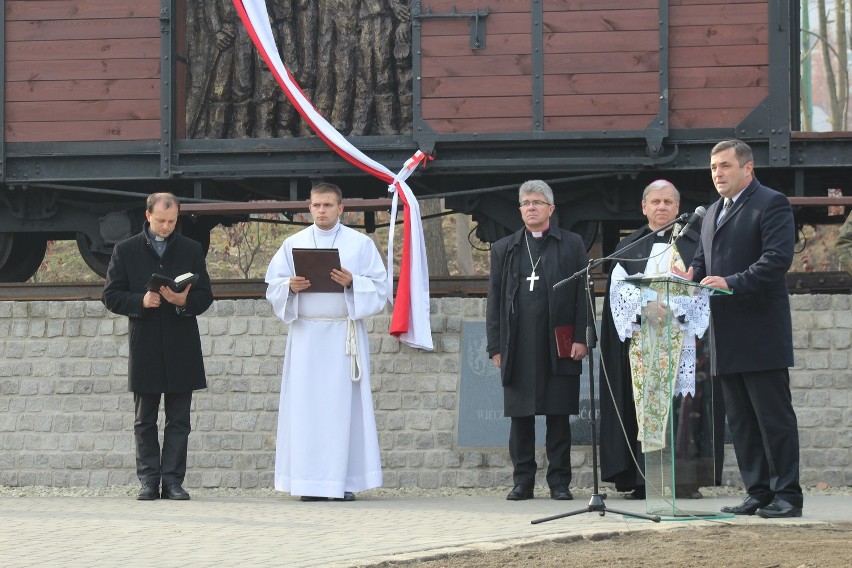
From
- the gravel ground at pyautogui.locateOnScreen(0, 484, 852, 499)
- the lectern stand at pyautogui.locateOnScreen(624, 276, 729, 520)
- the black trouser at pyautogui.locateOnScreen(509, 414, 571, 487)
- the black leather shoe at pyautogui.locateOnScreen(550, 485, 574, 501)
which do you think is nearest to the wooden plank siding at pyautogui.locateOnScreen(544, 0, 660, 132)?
the gravel ground at pyautogui.locateOnScreen(0, 484, 852, 499)

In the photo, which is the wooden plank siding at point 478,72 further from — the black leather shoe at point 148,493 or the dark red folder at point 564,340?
the black leather shoe at point 148,493

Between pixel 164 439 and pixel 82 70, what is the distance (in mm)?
4211

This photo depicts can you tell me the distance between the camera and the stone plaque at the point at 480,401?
32.6 ft

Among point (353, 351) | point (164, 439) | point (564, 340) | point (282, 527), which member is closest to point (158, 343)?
point (164, 439)

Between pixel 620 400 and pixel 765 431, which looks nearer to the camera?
pixel 765 431

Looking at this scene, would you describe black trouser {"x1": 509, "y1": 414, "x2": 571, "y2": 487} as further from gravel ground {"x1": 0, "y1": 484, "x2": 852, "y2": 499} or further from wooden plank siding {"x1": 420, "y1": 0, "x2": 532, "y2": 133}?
wooden plank siding {"x1": 420, "y1": 0, "x2": 532, "y2": 133}

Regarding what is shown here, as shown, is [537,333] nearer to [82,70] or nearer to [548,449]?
[548,449]

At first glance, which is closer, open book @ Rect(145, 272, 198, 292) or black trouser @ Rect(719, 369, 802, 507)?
black trouser @ Rect(719, 369, 802, 507)

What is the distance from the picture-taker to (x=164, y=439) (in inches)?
340

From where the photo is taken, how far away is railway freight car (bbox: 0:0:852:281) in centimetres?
1095

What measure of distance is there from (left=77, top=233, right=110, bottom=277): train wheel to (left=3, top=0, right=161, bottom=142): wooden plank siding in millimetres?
1048

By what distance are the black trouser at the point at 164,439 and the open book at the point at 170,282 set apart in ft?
2.22

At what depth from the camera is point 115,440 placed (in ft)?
34.0

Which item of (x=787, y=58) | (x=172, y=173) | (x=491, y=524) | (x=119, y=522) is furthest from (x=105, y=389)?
(x=787, y=58)
